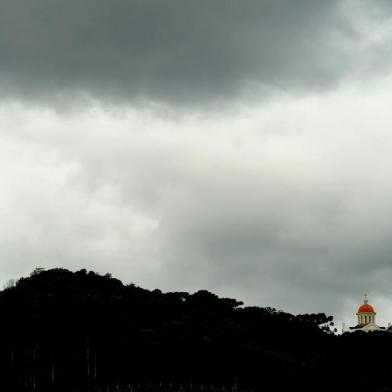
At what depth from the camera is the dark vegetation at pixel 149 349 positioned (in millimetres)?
132250

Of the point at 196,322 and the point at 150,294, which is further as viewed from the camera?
the point at 150,294

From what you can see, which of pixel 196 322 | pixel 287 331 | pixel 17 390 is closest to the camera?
pixel 17 390

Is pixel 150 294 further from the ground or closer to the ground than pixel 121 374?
further from the ground

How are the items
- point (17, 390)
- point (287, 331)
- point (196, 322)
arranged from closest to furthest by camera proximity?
point (17, 390) → point (196, 322) → point (287, 331)

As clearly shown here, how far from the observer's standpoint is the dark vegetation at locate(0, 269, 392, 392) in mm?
132250

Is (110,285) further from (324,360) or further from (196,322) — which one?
(324,360)

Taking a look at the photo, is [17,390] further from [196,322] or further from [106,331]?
[196,322]

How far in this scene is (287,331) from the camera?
160 meters

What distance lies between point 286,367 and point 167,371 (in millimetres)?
16688

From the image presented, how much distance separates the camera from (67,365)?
139625 mm

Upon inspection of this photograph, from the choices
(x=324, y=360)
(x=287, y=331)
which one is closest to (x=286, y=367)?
(x=324, y=360)

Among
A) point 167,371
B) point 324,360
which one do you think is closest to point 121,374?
point 167,371

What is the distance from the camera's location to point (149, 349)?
13588cm

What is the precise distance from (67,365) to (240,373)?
1011 inches
